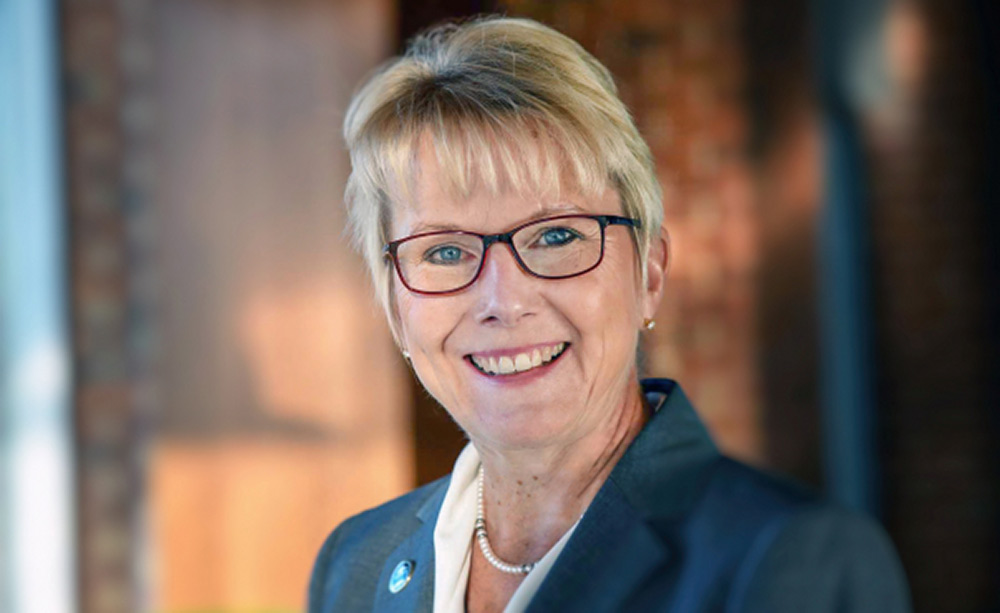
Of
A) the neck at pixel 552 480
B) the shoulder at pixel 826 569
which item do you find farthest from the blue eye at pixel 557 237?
the shoulder at pixel 826 569

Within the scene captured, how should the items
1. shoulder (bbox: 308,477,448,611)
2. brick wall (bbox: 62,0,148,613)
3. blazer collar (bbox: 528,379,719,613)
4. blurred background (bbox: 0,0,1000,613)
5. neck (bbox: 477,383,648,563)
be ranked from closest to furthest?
blazer collar (bbox: 528,379,719,613)
neck (bbox: 477,383,648,563)
shoulder (bbox: 308,477,448,611)
blurred background (bbox: 0,0,1000,613)
brick wall (bbox: 62,0,148,613)

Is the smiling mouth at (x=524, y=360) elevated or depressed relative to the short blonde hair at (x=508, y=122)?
depressed

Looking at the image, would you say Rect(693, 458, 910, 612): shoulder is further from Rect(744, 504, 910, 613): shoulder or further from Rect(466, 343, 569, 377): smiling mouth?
Rect(466, 343, 569, 377): smiling mouth

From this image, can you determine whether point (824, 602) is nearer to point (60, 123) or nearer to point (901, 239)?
point (901, 239)

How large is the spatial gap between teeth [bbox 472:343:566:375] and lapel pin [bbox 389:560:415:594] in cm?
24

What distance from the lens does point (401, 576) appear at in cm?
110

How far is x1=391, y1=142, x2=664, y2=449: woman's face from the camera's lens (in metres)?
0.95

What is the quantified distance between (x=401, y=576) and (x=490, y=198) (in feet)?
1.33

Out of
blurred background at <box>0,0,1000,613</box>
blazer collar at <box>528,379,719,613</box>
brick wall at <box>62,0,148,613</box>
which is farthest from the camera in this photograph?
brick wall at <box>62,0,148,613</box>

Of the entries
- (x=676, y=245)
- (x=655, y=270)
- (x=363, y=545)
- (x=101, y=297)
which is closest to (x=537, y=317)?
(x=655, y=270)

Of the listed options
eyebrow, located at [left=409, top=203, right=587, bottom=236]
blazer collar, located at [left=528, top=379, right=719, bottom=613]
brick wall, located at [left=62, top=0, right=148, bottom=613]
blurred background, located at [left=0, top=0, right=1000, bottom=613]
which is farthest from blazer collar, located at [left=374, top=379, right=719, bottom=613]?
brick wall, located at [left=62, top=0, right=148, bottom=613]

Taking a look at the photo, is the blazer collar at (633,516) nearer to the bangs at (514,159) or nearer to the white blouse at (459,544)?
the white blouse at (459,544)

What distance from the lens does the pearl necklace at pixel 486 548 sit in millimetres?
1036

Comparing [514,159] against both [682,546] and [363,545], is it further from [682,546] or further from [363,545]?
[363,545]
